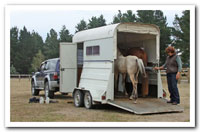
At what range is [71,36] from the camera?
4097cm

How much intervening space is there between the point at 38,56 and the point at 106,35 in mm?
40027

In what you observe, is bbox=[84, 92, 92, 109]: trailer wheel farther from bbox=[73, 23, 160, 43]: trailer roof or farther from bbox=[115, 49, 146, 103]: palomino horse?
bbox=[73, 23, 160, 43]: trailer roof

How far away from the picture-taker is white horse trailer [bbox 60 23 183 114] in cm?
970

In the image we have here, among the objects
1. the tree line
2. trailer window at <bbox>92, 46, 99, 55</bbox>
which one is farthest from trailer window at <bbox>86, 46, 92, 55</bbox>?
the tree line

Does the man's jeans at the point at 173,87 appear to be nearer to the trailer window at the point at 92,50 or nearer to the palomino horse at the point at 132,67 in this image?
the palomino horse at the point at 132,67

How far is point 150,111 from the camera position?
9.05m

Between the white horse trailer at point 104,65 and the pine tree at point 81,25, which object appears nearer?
the white horse trailer at point 104,65

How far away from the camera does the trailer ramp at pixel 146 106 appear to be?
9053 millimetres

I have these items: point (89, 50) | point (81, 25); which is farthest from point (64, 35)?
point (89, 50)

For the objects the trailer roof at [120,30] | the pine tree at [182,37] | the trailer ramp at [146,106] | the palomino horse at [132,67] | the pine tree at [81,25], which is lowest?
the trailer ramp at [146,106]

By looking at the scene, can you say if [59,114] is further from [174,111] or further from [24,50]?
[24,50]

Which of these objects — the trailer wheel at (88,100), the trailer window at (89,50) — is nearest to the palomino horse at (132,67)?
the trailer window at (89,50)

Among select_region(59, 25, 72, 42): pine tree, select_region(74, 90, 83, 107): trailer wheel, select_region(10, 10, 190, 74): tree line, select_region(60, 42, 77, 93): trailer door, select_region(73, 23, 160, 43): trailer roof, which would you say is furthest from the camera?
select_region(59, 25, 72, 42): pine tree
